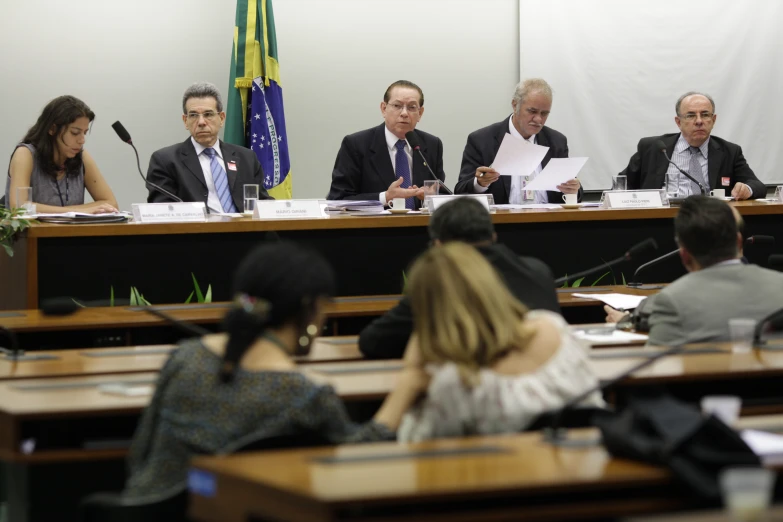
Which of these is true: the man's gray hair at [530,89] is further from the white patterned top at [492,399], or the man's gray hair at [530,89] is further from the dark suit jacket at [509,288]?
the white patterned top at [492,399]

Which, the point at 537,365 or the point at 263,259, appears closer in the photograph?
the point at 263,259

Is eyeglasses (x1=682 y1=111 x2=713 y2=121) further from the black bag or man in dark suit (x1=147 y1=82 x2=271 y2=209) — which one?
the black bag

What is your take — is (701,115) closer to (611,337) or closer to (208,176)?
(208,176)

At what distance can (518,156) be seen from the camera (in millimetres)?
5617

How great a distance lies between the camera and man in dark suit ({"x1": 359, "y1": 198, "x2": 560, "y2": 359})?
125 inches

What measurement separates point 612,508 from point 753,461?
23cm

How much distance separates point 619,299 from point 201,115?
2.56 metres

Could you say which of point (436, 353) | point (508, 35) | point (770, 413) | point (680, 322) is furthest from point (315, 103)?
point (436, 353)

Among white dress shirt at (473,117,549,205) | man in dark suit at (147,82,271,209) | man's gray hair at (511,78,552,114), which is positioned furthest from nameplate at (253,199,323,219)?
man's gray hair at (511,78,552,114)

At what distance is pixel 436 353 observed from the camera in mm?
2104

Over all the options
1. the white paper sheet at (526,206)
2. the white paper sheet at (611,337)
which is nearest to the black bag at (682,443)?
the white paper sheet at (611,337)

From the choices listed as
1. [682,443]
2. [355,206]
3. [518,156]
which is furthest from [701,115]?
[682,443]

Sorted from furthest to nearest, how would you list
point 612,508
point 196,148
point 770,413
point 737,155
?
point 737,155
point 196,148
point 770,413
point 612,508

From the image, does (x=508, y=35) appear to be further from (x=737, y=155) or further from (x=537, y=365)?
(x=537, y=365)
